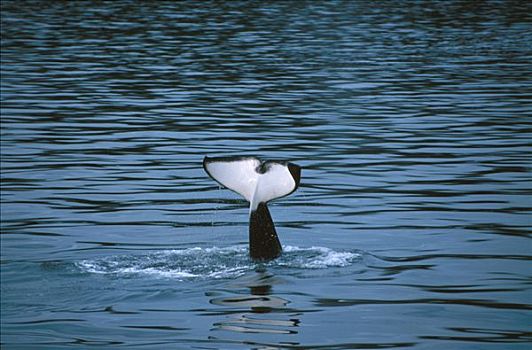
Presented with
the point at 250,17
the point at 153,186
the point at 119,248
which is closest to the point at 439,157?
the point at 153,186

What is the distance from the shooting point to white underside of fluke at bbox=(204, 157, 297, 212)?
13359 mm

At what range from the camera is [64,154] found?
2286 centimetres

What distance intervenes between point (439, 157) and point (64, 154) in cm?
620

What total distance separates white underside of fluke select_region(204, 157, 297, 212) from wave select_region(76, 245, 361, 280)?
2.50 ft

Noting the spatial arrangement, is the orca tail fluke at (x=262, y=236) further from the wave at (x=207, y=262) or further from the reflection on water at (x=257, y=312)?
the reflection on water at (x=257, y=312)

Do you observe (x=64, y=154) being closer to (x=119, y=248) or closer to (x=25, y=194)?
(x=25, y=194)

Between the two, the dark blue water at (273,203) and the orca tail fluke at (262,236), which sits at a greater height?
the orca tail fluke at (262,236)

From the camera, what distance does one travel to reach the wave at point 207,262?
1374cm

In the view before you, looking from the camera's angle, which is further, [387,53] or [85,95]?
[387,53]

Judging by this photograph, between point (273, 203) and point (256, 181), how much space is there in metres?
5.14

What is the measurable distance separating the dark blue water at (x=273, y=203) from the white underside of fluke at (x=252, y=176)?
805mm

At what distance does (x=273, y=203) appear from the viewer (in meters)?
18.6

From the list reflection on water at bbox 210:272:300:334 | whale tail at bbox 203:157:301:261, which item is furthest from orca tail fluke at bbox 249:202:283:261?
reflection on water at bbox 210:272:300:334

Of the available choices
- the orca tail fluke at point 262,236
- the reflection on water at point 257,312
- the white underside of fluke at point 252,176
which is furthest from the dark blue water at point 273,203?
the white underside of fluke at point 252,176
